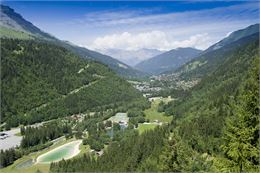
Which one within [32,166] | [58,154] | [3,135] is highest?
[3,135]

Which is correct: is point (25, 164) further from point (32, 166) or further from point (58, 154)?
point (58, 154)

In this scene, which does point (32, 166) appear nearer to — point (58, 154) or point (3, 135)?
point (58, 154)

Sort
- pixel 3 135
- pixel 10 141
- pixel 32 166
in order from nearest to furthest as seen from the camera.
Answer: pixel 32 166 → pixel 10 141 → pixel 3 135

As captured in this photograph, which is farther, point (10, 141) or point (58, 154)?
point (10, 141)

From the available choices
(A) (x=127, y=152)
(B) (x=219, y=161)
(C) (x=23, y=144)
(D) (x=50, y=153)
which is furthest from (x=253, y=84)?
(C) (x=23, y=144)

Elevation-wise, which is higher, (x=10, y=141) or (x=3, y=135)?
(x=3, y=135)

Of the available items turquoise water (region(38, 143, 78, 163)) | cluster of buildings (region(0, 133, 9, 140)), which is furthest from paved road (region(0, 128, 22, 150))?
turquoise water (region(38, 143, 78, 163))

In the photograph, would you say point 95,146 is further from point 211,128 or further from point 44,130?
point 211,128

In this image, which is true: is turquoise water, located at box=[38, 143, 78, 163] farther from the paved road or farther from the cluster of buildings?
the cluster of buildings

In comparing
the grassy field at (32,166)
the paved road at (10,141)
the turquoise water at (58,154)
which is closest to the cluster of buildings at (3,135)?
the paved road at (10,141)

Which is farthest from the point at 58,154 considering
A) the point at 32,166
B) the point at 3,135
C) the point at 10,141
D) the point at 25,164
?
the point at 3,135

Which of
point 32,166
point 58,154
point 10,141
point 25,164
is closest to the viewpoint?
point 32,166

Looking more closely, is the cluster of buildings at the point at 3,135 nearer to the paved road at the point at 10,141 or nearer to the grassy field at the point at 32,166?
the paved road at the point at 10,141
